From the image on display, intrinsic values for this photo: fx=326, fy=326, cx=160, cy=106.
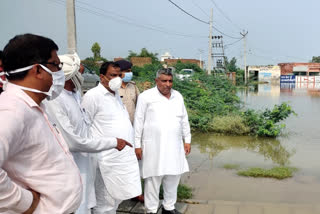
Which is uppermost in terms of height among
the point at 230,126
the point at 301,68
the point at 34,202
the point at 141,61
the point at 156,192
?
the point at 141,61

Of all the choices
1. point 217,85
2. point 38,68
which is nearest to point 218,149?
point 38,68

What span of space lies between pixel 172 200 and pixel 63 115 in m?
1.92

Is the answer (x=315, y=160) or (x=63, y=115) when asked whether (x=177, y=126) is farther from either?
(x=315, y=160)

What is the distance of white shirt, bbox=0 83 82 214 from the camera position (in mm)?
1321

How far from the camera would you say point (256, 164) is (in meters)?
6.76

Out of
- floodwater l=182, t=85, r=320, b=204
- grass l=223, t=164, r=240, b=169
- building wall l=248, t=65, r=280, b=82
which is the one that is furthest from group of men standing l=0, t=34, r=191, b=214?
building wall l=248, t=65, r=280, b=82

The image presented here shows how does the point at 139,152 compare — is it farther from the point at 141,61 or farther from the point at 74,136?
the point at 141,61

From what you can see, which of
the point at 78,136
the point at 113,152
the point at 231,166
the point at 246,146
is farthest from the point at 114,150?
the point at 246,146

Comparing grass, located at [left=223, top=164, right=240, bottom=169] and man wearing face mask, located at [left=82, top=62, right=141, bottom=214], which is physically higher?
man wearing face mask, located at [left=82, top=62, right=141, bottom=214]

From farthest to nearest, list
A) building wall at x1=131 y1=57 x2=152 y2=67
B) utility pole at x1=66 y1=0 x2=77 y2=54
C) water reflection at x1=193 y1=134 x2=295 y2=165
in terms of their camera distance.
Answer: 1. building wall at x1=131 y1=57 x2=152 y2=67
2. water reflection at x1=193 y1=134 x2=295 y2=165
3. utility pole at x1=66 y1=0 x2=77 y2=54

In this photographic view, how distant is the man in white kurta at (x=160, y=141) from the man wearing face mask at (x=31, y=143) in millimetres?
2063

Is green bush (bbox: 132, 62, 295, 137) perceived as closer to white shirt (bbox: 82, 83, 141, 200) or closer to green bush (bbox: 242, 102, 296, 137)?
green bush (bbox: 242, 102, 296, 137)

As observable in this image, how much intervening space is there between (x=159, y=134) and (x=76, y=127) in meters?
1.33

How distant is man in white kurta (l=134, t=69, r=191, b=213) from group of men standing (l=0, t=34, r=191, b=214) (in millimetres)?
11
